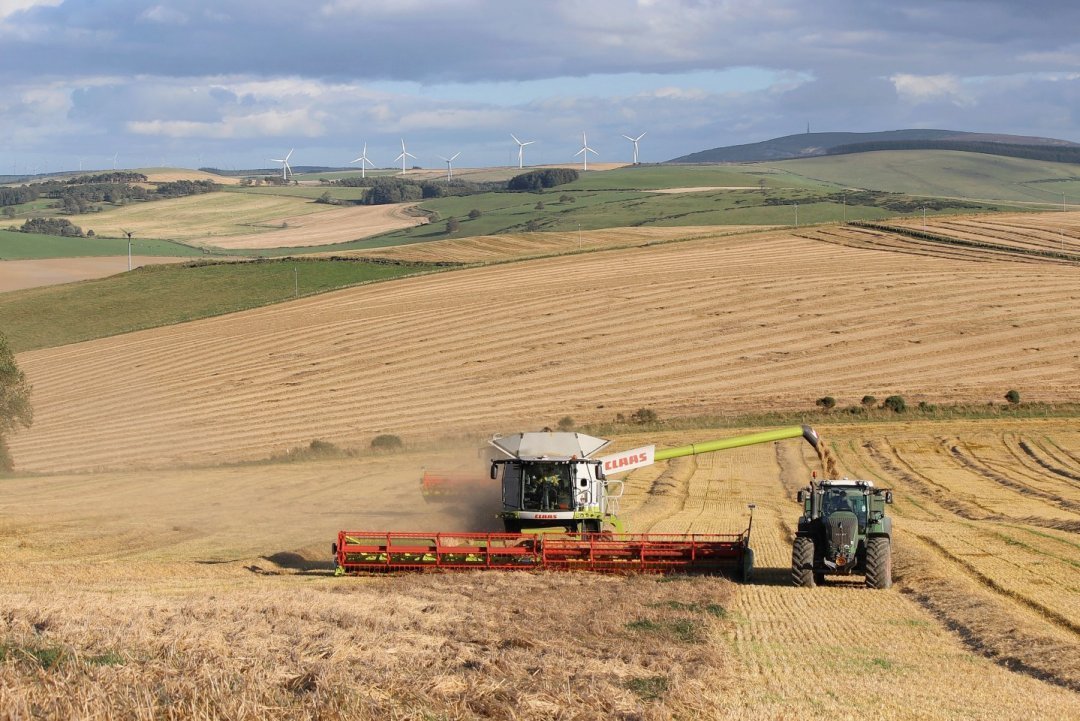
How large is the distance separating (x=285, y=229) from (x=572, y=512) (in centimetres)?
15010

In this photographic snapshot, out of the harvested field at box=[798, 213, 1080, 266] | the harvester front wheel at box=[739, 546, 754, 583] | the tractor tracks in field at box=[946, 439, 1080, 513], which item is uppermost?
the harvested field at box=[798, 213, 1080, 266]

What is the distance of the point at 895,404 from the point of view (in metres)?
49.7

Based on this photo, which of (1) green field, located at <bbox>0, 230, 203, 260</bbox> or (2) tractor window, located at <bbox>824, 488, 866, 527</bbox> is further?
(1) green field, located at <bbox>0, 230, 203, 260</bbox>

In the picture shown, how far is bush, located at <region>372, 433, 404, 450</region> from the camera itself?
45.1 metres

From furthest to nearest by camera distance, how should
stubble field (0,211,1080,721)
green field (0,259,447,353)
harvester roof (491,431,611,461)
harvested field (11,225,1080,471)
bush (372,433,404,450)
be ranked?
green field (0,259,447,353)
harvested field (11,225,1080,471)
bush (372,433,404,450)
harvester roof (491,431,611,461)
stubble field (0,211,1080,721)

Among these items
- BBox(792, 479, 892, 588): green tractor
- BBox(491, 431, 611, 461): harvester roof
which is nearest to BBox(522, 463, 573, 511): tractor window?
BBox(491, 431, 611, 461): harvester roof

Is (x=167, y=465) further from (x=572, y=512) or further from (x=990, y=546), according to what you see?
(x=990, y=546)

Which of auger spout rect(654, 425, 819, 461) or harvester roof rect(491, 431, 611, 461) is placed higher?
harvester roof rect(491, 431, 611, 461)

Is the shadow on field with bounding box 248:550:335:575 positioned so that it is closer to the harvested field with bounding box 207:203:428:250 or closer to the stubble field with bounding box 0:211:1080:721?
the stubble field with bounding box 0:211:1080:721

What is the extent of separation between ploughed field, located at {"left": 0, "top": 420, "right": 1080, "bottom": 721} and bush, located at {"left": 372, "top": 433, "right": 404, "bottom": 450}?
27.4 ft

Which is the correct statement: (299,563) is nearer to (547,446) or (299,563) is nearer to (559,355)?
(547,446)

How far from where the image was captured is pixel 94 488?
3919cm

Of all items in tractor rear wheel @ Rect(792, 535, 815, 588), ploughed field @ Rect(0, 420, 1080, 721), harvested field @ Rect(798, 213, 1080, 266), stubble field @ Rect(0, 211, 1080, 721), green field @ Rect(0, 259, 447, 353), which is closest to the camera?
ploughed field @ Rect(0, 420, 1080, 721)

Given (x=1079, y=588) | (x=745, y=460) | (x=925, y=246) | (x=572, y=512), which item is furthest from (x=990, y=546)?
(x=925, y=246)
